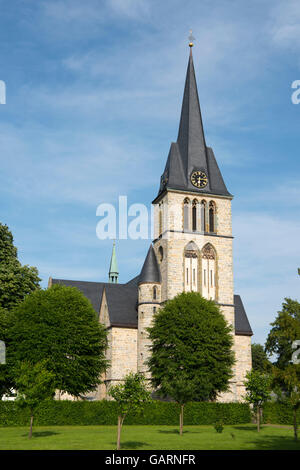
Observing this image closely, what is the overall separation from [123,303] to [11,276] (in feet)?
67.9

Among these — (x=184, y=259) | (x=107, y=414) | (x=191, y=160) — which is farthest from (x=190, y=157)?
(x=107, y=414)

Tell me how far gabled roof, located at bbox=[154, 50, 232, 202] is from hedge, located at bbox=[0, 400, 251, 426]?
27.2 metres

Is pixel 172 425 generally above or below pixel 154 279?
below

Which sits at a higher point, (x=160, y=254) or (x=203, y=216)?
(x=203, y=216)

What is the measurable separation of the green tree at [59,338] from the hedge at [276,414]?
1619 cm

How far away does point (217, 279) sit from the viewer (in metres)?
62.8

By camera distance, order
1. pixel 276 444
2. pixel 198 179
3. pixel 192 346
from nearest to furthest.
Answer: 1. pixel 276 444
2. pixel 192 346
3. pixel 198 179

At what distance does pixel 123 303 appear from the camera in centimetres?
6550

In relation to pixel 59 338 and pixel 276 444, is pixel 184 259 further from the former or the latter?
pixel 276 444

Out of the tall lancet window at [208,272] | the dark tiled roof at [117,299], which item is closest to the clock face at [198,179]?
the tall lancet window at [208,272]

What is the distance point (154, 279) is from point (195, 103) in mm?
24122

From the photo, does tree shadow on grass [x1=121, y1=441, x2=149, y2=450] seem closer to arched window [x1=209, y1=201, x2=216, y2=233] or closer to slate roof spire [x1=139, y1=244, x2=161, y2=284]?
slate roof spire [x1=139, y1=244, x2=161, y2=284]

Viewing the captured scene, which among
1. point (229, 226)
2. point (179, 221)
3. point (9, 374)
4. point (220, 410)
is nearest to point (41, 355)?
point (9, 374)
